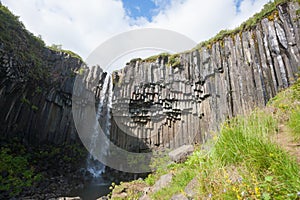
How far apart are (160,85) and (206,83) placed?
12.7 ft

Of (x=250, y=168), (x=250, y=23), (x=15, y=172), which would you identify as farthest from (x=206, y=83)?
(x=15, y=172)

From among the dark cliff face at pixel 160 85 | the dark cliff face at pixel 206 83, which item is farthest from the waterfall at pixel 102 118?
the dark cliff face at pixel 206 83

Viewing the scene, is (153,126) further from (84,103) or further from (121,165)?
(84,103)

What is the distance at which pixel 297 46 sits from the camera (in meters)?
8.97

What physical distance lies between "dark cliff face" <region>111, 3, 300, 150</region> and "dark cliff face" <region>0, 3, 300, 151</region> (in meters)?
0.05

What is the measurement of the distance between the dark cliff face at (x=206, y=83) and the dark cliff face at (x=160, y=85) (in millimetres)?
48

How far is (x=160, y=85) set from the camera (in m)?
15.5

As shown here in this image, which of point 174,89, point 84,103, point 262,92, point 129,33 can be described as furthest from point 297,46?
point 84,103

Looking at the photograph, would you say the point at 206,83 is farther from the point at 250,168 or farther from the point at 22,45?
the point at 22,45

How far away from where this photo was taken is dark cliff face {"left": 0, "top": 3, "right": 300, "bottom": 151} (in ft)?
32.5

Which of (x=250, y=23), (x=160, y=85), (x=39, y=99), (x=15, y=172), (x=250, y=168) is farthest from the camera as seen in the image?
(x=160, y=85)

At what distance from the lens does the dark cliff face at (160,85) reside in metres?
9.90

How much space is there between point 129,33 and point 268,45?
11599 mm

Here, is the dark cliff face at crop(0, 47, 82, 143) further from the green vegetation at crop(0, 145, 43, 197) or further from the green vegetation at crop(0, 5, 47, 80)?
the green vegetation at crop(0, 145, 43, 197)
